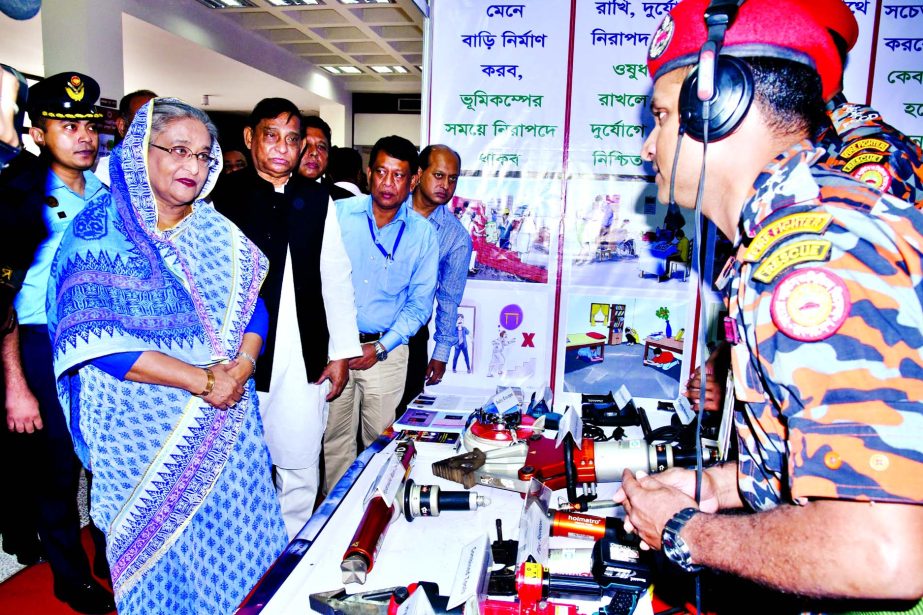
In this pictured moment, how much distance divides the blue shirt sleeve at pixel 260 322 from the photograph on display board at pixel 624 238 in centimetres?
190

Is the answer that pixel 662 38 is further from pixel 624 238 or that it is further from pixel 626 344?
pixel 626 344

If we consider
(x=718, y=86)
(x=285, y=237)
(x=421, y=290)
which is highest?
(x=718, y=86)

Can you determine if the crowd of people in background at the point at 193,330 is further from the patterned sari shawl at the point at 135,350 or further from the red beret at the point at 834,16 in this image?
the red beret at the point at 834,16

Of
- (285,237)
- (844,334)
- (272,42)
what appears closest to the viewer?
(844,334)

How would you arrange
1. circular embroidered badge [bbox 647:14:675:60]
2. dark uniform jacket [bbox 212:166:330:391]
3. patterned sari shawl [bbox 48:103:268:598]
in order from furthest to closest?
1. dark uniform jacket [bbox 212:166:330:391]
2. patterned sari shawl [bbox 48:103:268:598]
3. circular embroidered badge [bbox 647:14:675:60]

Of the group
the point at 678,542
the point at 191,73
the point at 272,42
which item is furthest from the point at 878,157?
the point at 191,73

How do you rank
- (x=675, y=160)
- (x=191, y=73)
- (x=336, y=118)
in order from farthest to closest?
(x=336, y=118), (x=191, y=73), (x=675, y=160)

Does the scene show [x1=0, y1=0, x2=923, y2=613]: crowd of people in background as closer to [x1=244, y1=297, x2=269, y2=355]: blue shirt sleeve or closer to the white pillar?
[x1=244, y1=297, x2=269, y2=355]: blue shirt sleeve

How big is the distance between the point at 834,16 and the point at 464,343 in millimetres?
2825

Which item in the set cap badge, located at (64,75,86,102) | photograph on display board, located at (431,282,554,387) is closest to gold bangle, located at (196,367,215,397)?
cap badge, located at (64,75,86,102)

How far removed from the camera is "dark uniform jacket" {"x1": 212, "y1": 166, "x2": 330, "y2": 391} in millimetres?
2336

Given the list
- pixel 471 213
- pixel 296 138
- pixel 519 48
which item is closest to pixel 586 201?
pixel 471 213

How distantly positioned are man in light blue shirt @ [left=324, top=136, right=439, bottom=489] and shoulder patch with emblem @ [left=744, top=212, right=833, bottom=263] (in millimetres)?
2207

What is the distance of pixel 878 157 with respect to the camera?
1.76m
